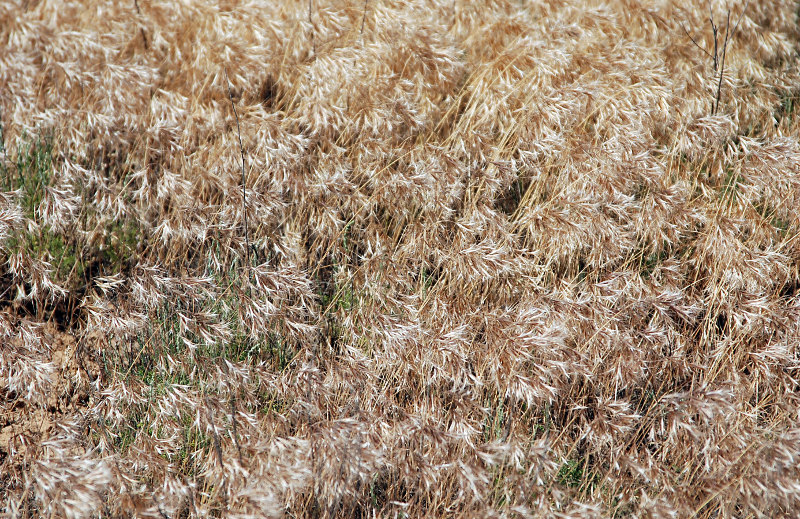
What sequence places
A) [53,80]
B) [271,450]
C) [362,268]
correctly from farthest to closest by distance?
[53,80]
[362,268]
[271,450]

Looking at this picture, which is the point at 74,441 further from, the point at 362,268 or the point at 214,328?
the point at 362,268

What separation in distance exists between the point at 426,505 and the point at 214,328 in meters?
Answer: 1.04

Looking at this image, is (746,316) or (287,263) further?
(287,263)

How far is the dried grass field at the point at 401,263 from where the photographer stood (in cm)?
211

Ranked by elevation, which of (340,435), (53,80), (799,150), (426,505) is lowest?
(426,505)

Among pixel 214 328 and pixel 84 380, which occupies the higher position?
pixel 214 328

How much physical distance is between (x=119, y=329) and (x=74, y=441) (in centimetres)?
42

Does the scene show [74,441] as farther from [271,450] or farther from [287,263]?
[287,263]

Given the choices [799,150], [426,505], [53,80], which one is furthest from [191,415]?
[799,150]

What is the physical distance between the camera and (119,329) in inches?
88.8

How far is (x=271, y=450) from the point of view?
2.00 m

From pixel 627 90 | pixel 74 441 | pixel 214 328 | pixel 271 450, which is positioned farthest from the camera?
pixel 627 90

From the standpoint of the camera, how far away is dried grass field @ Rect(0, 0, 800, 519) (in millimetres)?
2105

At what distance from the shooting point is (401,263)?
2617 mm
